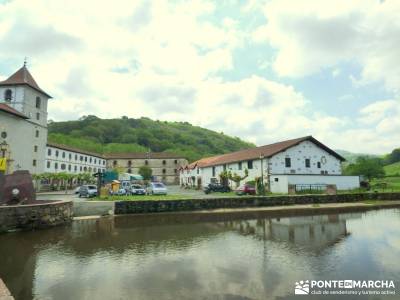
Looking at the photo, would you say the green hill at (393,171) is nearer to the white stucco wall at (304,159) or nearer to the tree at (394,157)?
the tree at (394,157)

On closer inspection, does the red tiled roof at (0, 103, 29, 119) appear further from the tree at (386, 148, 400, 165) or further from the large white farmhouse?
the tree at (386, 148, 400, 165)

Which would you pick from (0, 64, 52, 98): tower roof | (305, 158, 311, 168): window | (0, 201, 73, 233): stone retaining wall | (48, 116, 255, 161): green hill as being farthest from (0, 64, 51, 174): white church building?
(48, 116, 255, 161): green hill

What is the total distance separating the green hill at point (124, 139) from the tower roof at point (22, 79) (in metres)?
57.0

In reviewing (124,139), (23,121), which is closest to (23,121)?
(23,121)

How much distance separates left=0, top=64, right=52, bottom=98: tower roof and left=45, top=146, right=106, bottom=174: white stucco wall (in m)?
15.7

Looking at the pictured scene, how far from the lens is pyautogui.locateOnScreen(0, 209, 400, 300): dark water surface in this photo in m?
7.89

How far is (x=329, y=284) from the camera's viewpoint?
814cm

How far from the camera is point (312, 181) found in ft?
125

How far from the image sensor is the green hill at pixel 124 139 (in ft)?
377

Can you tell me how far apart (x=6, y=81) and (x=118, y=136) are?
9658 centimetres

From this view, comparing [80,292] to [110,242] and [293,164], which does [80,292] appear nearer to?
[110,242]

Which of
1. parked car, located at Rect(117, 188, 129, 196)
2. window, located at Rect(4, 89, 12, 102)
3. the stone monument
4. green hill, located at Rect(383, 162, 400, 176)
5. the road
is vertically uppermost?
window, located at Rect(4, 89, 12, 102)

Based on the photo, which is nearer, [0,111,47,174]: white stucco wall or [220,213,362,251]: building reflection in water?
[220,213,362,251]: building reflection in water

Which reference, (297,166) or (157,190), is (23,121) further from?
(297,166)
